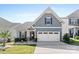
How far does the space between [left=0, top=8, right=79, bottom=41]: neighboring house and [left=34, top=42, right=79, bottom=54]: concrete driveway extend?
0.33m

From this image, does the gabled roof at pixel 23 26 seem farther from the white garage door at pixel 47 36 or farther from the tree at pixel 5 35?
the white garage door at pixel 47 36

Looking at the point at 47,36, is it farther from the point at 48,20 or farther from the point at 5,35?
the point at 5,35

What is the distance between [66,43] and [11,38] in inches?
103

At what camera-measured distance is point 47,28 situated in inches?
851

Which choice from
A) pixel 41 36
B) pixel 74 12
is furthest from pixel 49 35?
pixel 74 12

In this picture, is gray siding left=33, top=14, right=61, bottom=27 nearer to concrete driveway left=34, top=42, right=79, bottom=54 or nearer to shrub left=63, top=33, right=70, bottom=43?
shrub left=63, top=33, right=70, bottom=43

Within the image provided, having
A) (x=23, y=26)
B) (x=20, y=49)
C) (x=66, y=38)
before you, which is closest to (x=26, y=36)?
(x=23, y=26)

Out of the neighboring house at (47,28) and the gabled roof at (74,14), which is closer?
the neighboring house at (47,28)

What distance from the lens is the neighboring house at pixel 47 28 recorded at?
20.4 meters

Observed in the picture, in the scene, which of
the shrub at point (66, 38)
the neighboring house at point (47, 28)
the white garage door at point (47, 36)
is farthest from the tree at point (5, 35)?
the shrub at point (66, 38)

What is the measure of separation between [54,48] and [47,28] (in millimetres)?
1653

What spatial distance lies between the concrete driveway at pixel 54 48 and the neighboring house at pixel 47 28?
→ 1.07ft
